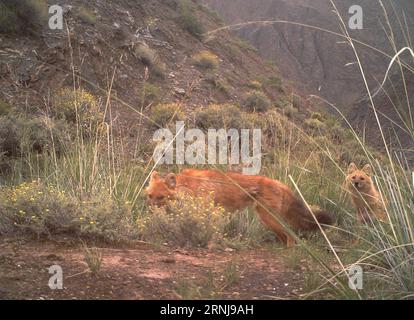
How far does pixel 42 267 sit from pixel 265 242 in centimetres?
357

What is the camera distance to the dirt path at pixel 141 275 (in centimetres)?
413

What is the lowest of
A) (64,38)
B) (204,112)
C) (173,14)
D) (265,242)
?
(265,242)

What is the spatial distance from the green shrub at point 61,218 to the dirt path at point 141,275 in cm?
27

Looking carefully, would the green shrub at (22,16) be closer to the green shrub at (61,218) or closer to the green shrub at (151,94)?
the green shrub at (151,94)

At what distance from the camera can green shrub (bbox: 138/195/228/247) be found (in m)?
6.28

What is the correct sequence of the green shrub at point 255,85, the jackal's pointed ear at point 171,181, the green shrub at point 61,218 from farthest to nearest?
the green shrub at point 255,85, the jackal's pointed ear at point 171,181, the green shrub at point 61,218

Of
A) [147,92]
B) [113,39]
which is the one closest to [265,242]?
[147,92]

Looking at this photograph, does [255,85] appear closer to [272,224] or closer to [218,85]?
[218,85]

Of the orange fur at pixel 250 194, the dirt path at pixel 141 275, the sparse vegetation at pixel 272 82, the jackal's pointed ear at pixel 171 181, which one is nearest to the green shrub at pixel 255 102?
the sparse vegetation at pixel 272 82

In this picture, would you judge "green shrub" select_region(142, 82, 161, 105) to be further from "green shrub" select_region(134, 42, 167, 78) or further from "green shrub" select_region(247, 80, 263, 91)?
"green shrub" select_region(247, 80, 263, 91)

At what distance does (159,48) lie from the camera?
2623cm

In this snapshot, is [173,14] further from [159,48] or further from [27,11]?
[27,11]

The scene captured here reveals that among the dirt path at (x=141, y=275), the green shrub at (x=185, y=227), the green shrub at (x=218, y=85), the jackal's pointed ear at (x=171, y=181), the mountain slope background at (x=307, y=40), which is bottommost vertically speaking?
the dirt path at (x=141, y=275)

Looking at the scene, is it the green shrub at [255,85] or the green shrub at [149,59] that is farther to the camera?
the green shrub at [255,85]
